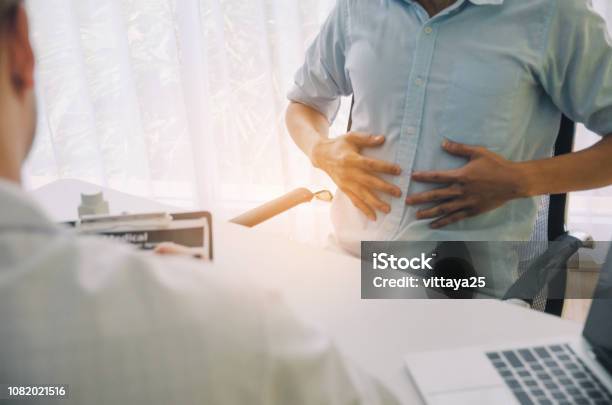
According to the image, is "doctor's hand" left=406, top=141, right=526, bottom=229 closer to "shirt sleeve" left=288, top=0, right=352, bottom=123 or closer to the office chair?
the office chair

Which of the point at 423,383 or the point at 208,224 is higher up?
the point at 208,224

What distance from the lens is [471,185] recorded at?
3.26 feet

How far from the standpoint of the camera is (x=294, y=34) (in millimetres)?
1796

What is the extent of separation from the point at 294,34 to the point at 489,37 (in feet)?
2.98

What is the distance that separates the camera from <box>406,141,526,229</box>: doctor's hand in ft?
3.22

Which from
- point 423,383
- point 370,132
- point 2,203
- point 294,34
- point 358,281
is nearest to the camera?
point 2,203

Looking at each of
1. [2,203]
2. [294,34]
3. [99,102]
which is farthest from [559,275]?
[99,102]

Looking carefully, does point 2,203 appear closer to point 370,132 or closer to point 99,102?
point 370,132

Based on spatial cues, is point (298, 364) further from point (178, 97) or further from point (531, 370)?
point (178, 97)

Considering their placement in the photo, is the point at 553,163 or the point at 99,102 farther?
the point at 99,102

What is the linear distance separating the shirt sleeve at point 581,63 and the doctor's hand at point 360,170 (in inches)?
12.8

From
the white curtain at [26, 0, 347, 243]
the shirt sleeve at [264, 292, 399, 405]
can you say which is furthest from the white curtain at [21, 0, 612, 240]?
the shirt sleeve at [264, 292, 399, 405]

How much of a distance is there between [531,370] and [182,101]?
64.9 inches

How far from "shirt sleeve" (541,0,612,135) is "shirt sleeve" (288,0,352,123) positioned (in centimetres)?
42
